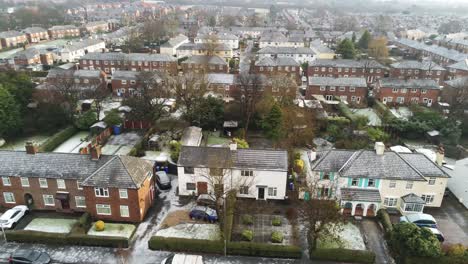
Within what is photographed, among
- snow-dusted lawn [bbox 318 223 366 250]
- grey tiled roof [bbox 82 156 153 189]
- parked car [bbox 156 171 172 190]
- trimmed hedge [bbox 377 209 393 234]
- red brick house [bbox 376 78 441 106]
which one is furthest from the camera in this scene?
red brick house [bbox 376 78 441 106]

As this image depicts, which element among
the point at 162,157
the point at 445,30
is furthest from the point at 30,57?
the point at 445,30

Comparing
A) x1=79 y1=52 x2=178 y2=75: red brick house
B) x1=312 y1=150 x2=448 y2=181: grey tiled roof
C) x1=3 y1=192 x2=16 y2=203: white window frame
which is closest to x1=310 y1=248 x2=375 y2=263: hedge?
x1=312 y1=150 x2=448 y2=181: grey tiled roof

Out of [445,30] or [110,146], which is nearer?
[110,146]

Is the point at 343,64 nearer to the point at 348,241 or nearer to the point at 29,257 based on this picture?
the point at 348,241

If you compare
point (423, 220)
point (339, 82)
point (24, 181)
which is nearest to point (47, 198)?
point (24, 181)

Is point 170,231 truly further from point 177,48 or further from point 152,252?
point 177,48

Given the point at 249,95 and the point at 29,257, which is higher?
the point at 249,95

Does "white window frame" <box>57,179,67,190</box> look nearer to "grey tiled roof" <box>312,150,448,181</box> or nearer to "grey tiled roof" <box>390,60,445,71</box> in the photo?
"grey tiled roof" <box>312,150,448,181</box>
